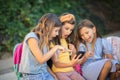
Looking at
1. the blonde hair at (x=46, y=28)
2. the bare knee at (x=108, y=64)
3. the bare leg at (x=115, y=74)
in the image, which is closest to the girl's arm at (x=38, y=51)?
the blonde hair at (x=46, y=28)

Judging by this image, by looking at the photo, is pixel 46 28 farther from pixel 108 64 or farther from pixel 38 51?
pixel 108 64

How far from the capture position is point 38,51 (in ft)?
9.93

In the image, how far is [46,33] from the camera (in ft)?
10.2

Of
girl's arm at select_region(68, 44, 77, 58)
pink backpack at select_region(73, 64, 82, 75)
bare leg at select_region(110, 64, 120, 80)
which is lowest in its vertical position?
bare leg at select_region(110, 64, 120, 80)

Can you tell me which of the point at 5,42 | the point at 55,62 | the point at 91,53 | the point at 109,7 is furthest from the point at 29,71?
the point at 109,7

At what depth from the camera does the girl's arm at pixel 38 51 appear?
9.86 ft

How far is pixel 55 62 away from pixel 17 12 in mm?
3792

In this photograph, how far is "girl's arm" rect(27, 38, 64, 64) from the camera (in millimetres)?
3004

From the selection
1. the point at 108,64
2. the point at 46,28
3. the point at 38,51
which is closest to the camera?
the point at 38,51

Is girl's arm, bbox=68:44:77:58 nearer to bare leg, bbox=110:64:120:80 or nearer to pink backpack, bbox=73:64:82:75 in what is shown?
pink backpack, bbox=73:64:82:75

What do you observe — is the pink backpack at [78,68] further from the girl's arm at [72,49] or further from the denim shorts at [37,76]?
the denim shorts at [37,76]

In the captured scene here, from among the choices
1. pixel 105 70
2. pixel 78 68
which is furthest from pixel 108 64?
pixel 78 68

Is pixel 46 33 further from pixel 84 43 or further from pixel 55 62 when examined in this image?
pixel 84 43

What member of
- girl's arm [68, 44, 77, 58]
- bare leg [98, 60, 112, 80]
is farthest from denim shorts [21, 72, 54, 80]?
bare leg [98, 60, 112, 80]
